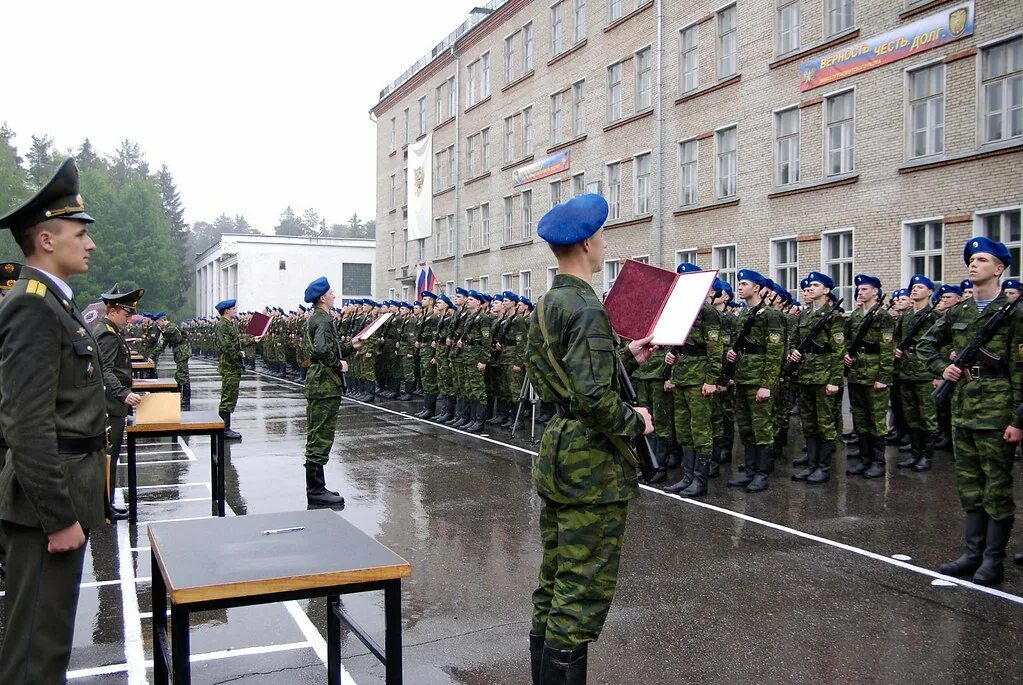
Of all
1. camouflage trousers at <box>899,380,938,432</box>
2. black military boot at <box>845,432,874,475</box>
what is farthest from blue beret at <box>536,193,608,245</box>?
camouflage trousers at <box>899,380,938,432</box>

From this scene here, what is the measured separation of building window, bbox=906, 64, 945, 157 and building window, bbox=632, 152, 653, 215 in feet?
30.1

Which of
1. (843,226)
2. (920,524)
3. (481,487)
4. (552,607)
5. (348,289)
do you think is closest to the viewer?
(552,607)

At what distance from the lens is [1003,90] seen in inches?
644

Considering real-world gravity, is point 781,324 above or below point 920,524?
above

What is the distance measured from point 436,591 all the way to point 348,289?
61450mm

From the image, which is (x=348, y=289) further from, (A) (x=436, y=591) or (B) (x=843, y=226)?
(A) (x=436, y=591)

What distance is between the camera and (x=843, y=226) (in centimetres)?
1956

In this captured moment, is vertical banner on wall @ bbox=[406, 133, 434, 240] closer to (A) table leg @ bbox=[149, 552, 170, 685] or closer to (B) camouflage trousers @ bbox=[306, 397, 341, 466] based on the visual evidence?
(B) camouflage trousers @ bbox=[306, 397, 341, 466]

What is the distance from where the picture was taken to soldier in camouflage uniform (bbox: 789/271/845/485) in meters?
10.2

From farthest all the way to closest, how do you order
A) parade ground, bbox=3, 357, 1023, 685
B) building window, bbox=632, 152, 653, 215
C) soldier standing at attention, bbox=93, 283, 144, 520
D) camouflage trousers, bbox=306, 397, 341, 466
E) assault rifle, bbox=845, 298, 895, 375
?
building window, bbox=632, 152, 653, 215, assault rifle, bbox=845, 298, 895, 375, camouflage trousers, bbox=306, 397, 341, 466, soldier standing at attention, bbox=93, 283, 144, 520, parade ground, bbox=3, 357, 1023, 685

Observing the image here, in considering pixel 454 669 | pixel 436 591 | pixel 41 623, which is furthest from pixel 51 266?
pixel 436 591

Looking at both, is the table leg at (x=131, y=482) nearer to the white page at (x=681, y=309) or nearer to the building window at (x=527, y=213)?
the white page at (x=681, y=309)

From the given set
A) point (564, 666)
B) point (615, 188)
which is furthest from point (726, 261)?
point (564, 666)

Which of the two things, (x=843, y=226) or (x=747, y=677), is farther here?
(x=843, y=226)
